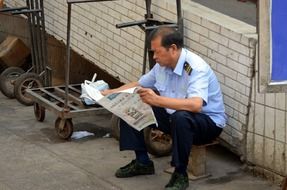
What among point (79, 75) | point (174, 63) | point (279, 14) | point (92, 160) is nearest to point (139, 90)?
point (174, 63)

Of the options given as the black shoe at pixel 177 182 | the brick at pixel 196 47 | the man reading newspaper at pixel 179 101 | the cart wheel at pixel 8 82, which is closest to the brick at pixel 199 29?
the brick at pixel 196 47

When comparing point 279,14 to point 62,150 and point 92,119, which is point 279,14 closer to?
point 62,150

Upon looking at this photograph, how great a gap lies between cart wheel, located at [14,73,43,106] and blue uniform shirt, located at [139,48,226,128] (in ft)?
9.21

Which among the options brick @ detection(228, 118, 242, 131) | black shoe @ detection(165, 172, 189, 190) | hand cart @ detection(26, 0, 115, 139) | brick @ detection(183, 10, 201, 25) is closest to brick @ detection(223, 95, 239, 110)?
brick @ detection(228, 118, 242, 131)

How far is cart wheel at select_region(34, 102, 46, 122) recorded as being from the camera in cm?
692

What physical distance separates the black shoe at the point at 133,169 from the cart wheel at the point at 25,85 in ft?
8.46

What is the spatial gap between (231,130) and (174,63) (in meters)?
0.90

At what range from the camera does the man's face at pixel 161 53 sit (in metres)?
4.84

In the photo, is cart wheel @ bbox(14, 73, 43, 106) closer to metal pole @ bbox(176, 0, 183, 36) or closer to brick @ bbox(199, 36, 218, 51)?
metal pole @ bbox(176, 0, 183, 36)

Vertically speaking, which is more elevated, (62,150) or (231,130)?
(231,130)

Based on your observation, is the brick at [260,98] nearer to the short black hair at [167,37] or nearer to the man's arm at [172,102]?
the man's arm at [172,102]

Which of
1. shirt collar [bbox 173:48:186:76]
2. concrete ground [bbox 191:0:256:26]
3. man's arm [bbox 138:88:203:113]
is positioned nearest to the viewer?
man's arm [bbox 138:88:203:113]

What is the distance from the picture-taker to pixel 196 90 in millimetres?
4781

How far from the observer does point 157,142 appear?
571 cm
